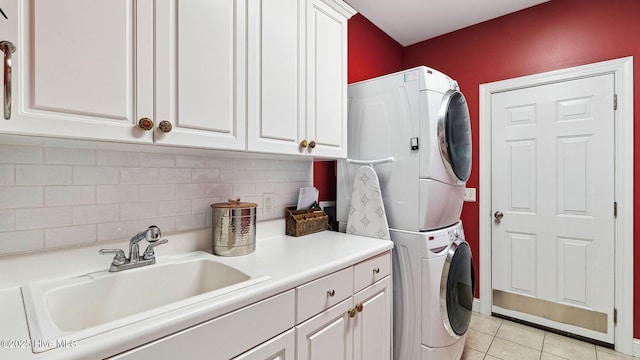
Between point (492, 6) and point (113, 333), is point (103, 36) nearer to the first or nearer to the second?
point (113, 333)

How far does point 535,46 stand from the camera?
7.95ft

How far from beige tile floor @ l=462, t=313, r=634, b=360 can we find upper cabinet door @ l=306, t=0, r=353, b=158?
5.91 ft

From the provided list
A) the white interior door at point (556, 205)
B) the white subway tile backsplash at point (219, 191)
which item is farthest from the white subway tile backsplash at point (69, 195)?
the white interior door at point (556, 205)

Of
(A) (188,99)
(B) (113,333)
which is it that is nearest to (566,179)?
(A) (188,99)

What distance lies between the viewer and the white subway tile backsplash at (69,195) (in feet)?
3.39

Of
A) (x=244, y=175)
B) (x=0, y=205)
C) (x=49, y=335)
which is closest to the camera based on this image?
(x=49, y=335)

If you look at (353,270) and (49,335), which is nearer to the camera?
(49,335)

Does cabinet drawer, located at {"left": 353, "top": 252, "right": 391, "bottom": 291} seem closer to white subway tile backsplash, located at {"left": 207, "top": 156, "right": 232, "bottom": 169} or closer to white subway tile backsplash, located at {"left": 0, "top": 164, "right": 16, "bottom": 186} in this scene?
white subway tile backsplash, located at {"left": 207, "top": 156, "right": 232, "bottom": 169}

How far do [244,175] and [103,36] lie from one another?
0.89 metres

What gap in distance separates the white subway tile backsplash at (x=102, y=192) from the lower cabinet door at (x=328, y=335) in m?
0.72

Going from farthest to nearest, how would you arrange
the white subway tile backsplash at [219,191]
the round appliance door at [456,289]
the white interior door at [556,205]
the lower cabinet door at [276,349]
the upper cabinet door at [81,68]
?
the white interior door at [556,205] → the round appliance door at [456,289] → the white subway tile backsplash at [219,191] → the lower cabinet door at [276,349] → the upper cabinet door at [81,68]

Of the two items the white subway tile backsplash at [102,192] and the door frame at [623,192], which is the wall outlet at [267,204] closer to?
the white subway tile backsplash at [102,192]

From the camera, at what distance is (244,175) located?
5.37ft

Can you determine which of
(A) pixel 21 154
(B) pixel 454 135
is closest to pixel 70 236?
(A) pixel 21 154
